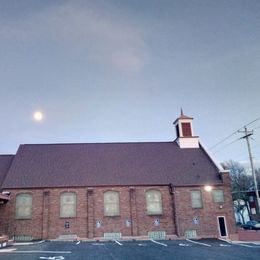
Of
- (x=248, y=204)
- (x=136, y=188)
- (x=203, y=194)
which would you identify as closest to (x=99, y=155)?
(x=136, y=188)

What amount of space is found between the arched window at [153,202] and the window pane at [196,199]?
143 inches

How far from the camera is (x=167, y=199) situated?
3375 centimetres

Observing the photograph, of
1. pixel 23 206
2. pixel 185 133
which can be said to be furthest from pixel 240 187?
pixel 23 206

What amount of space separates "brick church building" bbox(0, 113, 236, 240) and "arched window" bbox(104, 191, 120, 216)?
4.1 inches

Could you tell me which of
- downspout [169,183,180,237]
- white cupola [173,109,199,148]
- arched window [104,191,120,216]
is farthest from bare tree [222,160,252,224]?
arched window [104,191,120,216]

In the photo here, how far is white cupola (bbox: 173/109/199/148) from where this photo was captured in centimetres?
4016

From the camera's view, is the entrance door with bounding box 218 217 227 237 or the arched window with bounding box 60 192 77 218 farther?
the entrance door with bounding box 218 217 227 237

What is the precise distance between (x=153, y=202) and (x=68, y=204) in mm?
9156

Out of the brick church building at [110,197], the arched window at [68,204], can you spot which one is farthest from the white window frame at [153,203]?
the arched window at [68,204]

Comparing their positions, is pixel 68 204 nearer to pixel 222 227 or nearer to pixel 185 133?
pixel 222 227

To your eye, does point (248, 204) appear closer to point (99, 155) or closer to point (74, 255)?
point (99, 155)

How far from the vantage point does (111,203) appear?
32.9 m

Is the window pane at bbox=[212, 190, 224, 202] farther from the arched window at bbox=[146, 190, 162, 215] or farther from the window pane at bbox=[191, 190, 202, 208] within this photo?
the arched window at bbox=[146, 190, 162, 215]

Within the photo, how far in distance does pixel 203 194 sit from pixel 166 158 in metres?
6.52
